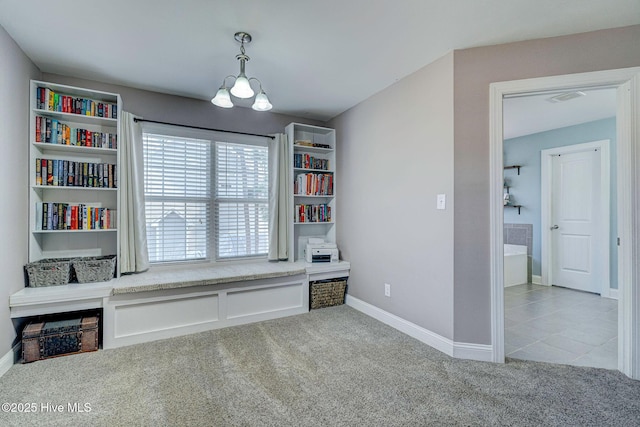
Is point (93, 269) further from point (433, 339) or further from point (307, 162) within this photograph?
point (433, 339)

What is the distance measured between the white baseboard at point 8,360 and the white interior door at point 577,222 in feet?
21.0

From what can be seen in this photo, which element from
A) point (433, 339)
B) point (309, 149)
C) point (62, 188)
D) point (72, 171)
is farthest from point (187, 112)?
point (433, 339)

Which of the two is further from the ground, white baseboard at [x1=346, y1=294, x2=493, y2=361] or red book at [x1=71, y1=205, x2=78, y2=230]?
red book at [x1=71, y1=205, x2=78, y2=230]

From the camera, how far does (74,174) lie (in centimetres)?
257

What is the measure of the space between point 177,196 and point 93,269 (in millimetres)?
1038

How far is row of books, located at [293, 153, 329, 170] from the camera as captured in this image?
369 cm

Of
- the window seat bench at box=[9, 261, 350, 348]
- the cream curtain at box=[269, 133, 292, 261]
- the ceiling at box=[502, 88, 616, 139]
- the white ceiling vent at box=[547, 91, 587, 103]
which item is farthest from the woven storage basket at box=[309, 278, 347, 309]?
the white ceiling vent at box=[547, 91, 587, 103]

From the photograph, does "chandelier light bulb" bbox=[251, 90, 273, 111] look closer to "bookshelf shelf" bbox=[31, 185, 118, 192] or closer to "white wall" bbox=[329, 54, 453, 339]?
"white wall" bbox=[329, 54, 453, 339]

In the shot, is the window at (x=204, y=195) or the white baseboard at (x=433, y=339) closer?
the white baseboard at (x=433, y=339)

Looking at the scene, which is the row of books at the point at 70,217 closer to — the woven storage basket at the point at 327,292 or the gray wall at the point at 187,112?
the gray wall at the point at 187,112

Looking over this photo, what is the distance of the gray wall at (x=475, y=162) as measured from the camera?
2.19 meters

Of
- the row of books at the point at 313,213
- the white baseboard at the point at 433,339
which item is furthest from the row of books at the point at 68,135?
the white baseboard at the point at 433,339

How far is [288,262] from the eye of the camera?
3.56 m

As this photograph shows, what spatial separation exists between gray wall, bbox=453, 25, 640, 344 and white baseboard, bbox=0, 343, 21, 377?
3295mm
